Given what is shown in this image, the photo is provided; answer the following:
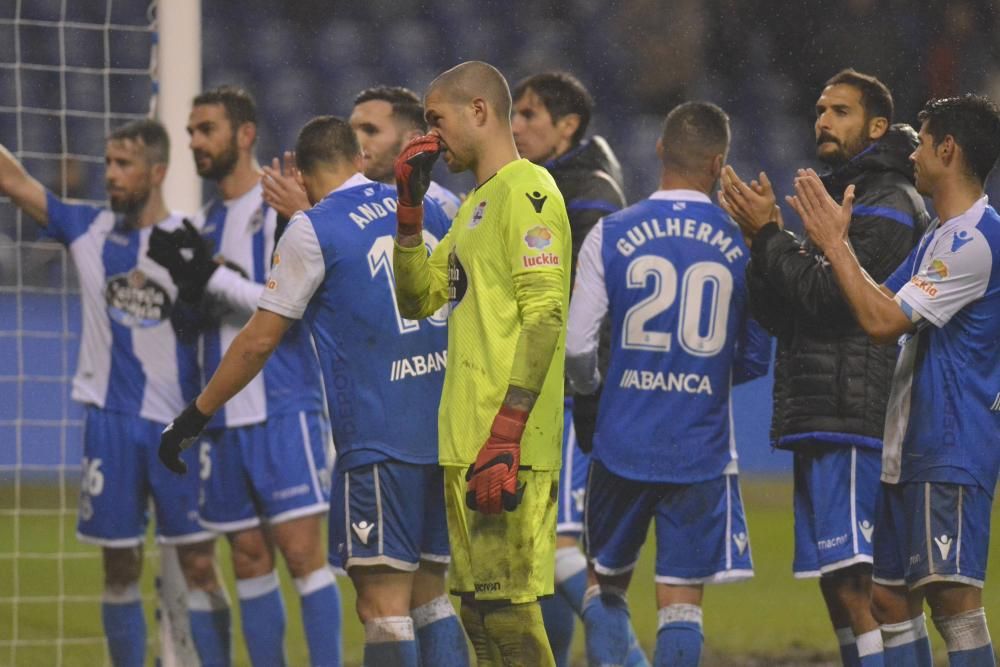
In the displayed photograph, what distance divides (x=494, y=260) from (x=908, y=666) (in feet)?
6.09

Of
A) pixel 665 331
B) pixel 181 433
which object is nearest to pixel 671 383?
pixel 665 331

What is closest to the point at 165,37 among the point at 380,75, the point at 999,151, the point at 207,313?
the point at 207,313

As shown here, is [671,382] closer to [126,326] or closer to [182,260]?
[182,260]

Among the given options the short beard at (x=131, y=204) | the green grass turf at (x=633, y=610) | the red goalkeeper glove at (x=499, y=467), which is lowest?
the green grass turf at (x=633, y=610)

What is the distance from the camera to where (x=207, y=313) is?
6.07 meters

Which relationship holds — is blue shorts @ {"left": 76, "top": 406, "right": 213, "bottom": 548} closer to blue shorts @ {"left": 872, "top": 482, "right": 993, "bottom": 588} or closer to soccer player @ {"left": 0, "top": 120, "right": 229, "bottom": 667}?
soccer player @ {"left": 0, "top": 120, "right": 229, "bottom": 667}

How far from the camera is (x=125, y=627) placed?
6141 mm

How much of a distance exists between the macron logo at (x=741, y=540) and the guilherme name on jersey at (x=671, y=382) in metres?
0.45

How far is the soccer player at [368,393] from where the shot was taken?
185 inches

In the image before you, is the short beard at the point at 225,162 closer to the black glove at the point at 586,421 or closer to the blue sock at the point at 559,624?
the black glove at the point at 586,421

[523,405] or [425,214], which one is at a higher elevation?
[425,214]

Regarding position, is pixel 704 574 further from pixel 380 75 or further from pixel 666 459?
pixel 380 75

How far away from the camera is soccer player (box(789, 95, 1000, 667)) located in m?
4.46

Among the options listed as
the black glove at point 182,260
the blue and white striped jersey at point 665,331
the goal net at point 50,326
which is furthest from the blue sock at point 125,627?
the blue and white striped jersey at point 665,331
